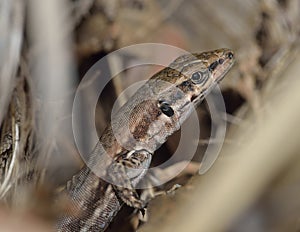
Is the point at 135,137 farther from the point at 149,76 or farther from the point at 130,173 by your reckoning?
the point at 149,76

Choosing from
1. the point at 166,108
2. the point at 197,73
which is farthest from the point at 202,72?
the point at 166,108

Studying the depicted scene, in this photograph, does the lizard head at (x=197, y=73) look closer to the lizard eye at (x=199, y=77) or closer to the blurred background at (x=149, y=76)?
the lizard eye at (x=199, y=77)

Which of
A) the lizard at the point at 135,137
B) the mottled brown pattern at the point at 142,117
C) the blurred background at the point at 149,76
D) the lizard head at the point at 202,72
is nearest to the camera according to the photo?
the blurred background at the point at 149,76

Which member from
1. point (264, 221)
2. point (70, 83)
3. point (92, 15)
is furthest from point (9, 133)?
point (92, 15)

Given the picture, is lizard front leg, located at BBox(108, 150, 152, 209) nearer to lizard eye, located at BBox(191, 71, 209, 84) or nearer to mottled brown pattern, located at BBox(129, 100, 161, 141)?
mottled brown pattern, located at BBox(129, 100, 161, 141)

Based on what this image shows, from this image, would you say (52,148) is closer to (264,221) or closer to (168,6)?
(264,221)

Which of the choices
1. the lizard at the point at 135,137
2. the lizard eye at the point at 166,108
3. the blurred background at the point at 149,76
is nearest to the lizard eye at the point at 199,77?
the lizard at the point at 135,137
